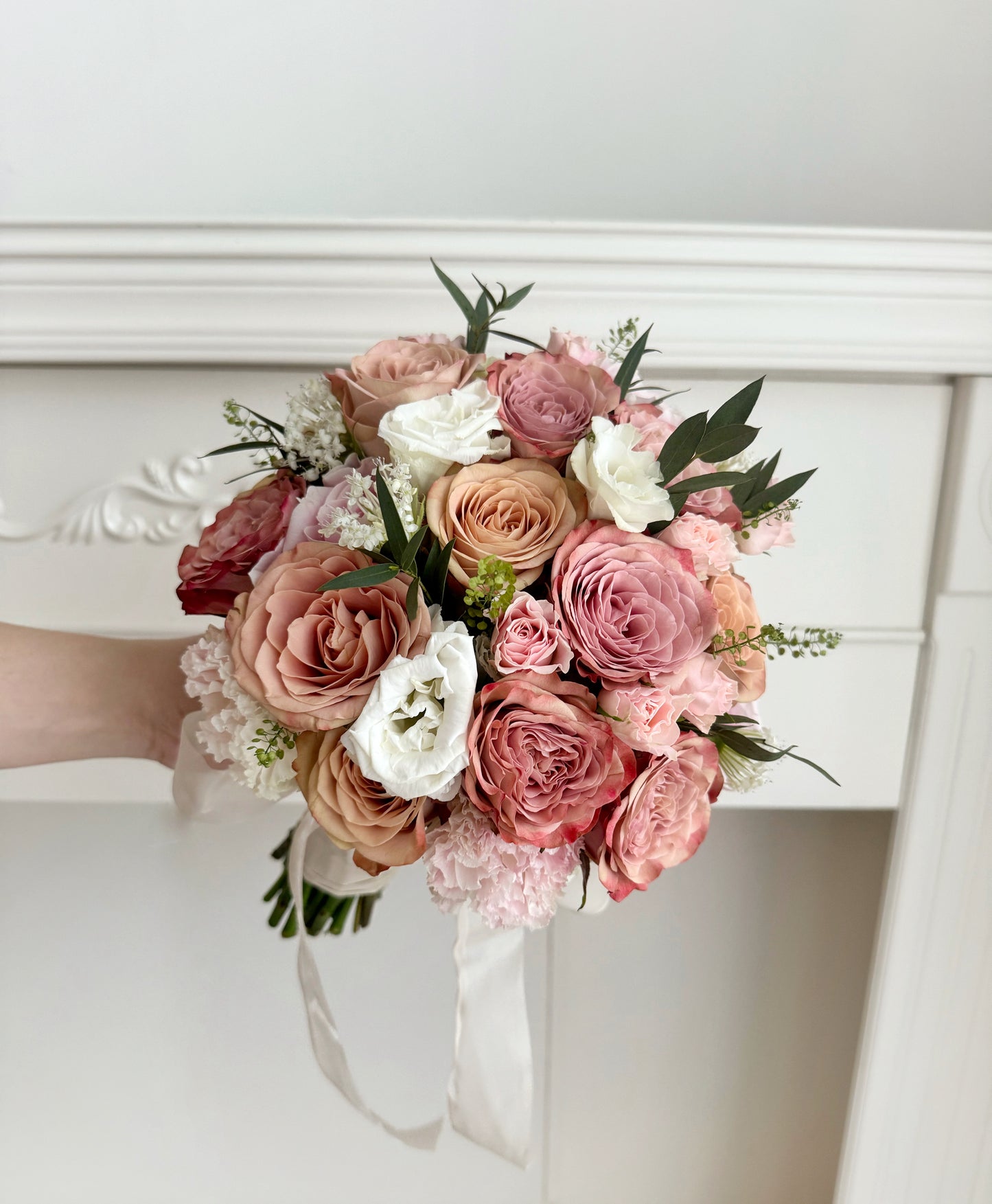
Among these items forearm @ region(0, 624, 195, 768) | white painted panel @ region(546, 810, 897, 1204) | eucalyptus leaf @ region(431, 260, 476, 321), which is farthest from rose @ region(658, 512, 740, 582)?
white painted panel @ region(546, 810, 897, 1204)

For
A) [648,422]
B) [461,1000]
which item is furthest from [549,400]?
[461,1000]

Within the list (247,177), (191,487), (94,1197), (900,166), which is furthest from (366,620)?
(94,1197)

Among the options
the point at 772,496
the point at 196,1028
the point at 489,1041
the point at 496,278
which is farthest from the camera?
the point at 196,1028

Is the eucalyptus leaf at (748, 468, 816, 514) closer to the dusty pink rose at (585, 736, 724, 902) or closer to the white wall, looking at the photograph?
the dusty pink rose at (585, 736, 724, 902)

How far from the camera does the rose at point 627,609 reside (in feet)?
1.37

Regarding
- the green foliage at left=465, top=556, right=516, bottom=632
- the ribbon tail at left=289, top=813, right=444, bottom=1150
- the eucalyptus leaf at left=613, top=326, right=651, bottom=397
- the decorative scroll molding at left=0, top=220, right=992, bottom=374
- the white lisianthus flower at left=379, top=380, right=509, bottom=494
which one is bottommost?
the ribbon tail at left=289, top=813, right=444, bottom=1150

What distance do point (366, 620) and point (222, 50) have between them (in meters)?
0.70

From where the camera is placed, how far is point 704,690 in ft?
1.49

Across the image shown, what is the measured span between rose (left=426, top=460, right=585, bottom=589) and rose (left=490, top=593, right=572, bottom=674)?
0.02m

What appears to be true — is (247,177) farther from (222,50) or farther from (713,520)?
(713,520)

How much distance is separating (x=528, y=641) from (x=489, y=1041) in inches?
14.7

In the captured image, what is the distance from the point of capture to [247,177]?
2.72ft

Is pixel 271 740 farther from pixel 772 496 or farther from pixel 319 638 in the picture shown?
pixel 772 496

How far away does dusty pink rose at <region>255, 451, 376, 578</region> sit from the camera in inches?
18.4
